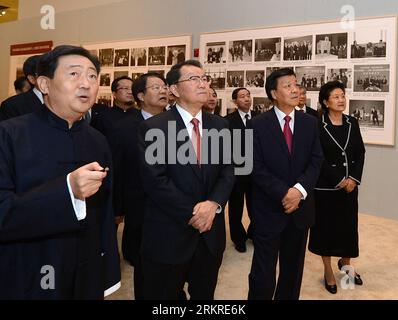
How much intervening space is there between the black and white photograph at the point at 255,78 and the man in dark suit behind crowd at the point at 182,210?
15.9 ft

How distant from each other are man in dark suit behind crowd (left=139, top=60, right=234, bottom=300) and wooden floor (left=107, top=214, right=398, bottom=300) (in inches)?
43.5

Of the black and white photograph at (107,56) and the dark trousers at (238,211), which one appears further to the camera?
the black and white photograph at (107,56)

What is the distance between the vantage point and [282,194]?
2.58m

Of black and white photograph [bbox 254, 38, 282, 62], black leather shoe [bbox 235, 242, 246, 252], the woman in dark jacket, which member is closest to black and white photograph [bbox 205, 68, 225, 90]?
black and white photograph [bbox 254, 38, 282, 62]

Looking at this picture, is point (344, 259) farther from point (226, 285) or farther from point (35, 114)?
point (35, 114)

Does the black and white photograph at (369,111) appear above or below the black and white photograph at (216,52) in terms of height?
below

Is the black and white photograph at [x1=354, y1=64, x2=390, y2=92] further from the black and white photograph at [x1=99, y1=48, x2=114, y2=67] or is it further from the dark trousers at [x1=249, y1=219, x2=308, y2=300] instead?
the black and white photograph at [x1=99, y1=48, x2=114, y2=67]

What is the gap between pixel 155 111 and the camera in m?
3.37

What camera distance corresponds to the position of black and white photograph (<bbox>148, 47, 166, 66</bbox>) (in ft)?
26.9

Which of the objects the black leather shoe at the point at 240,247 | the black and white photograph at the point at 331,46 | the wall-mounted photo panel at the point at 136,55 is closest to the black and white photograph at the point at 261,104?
the black and white photograph at the point at 331,46

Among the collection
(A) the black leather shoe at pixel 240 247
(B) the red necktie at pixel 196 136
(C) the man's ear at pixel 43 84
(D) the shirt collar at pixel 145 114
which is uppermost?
(C) the man's ear at pixel 43 84

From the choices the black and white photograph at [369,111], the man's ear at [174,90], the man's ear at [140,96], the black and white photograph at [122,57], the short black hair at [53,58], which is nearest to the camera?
the short black hair at [53,58]

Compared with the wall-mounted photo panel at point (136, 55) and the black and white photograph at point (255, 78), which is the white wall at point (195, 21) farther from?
the black and white photograph at point (255, 78)

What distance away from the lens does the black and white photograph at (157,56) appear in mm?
8203
